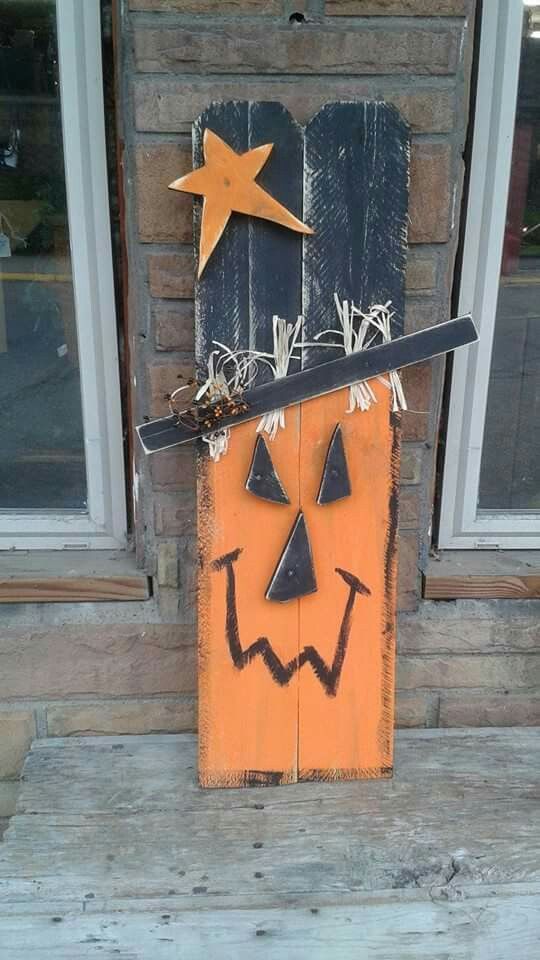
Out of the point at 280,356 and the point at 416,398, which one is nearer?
the point at 280,356

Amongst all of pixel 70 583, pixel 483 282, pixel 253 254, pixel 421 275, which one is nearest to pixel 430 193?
pixel 421 275

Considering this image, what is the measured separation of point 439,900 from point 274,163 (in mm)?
1266

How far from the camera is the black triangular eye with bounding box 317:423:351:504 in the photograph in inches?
60.2

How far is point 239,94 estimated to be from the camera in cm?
148

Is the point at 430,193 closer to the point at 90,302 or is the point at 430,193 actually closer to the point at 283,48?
the point at 283,48

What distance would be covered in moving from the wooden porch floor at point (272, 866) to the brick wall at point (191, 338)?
0.16 m

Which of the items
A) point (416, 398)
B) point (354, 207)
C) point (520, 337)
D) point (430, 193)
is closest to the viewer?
point (354, 207)

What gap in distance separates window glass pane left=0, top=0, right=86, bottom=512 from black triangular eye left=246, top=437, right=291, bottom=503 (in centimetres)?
49

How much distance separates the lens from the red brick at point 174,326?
1.59m

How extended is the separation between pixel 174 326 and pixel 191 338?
38mm

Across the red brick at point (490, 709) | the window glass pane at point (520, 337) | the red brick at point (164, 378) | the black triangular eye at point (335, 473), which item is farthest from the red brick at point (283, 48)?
the red brick at point (490, 709)

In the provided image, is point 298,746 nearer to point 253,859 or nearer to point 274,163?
point 253,859

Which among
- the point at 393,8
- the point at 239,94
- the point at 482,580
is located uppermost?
the point at 393,8

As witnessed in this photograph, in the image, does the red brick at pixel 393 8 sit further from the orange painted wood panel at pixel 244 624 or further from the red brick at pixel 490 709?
the red brick at pixel 490 709
